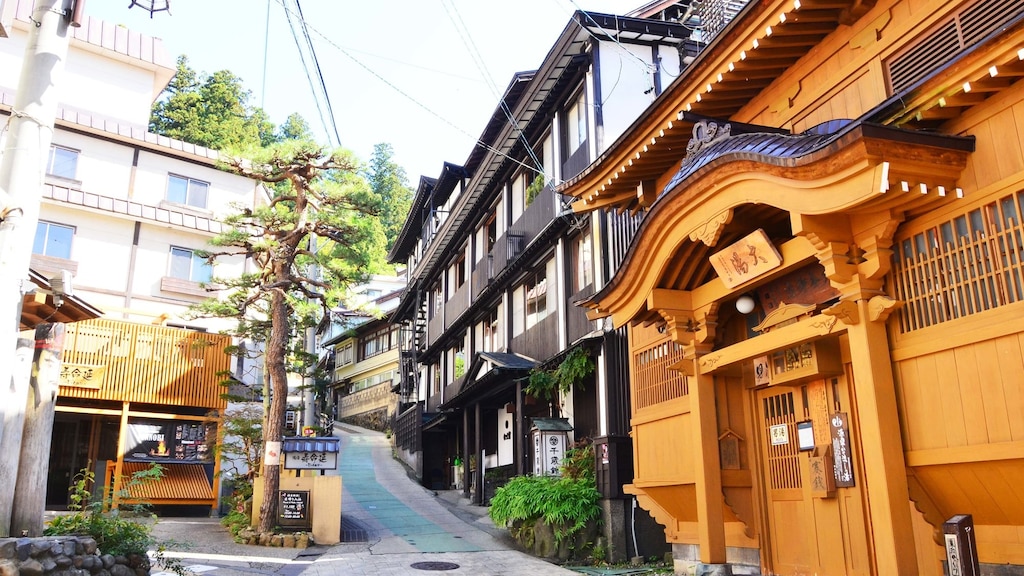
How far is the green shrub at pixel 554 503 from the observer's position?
46.8 ft

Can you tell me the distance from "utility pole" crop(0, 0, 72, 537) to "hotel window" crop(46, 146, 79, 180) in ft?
65.2

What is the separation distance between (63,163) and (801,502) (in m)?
27.5

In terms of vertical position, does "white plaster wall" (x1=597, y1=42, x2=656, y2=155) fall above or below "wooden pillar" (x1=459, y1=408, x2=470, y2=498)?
above

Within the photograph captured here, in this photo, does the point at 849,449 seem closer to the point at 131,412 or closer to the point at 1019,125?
the point at 1019,125

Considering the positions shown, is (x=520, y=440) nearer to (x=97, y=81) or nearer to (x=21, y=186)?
(x=21, y=186)

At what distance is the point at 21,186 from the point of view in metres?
8.81

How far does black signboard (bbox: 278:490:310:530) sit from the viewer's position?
1716 cm

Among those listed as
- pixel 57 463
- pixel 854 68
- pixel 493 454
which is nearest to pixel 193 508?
pixel 57 463

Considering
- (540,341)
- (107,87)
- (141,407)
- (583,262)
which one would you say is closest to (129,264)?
(141,407)

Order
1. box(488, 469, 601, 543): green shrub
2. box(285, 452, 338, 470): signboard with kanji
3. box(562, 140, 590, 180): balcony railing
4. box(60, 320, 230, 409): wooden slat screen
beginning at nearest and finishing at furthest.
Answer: box(488, 469, 601, 543): green shrub → box(562, 140, 590, 180): balcony railing → box(285, 452, 338, 470): signboard with kanji → box(60, 320, 230, 409): wooden slat screen

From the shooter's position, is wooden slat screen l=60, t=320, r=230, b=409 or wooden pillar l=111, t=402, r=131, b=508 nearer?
wooden pillar l=111, t=402, r=131, b=508

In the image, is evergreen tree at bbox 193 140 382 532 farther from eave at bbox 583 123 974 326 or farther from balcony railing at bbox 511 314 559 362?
eave at bbox 583 123 974 326

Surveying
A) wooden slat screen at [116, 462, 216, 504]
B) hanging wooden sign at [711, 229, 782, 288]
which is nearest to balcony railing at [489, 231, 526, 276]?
wooden slat screen at [116, 462, 216, 504]

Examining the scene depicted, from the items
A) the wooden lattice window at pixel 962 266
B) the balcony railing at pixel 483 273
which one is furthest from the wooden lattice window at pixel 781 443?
the balcony railing at pixel 483 273
